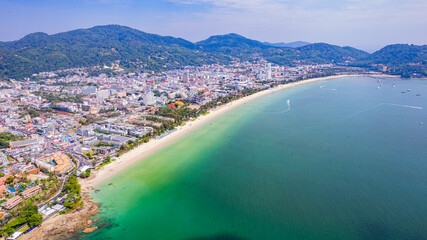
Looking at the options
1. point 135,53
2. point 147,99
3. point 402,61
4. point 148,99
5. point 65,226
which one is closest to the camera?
point 65,226

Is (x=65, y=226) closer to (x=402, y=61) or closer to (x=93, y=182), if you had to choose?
(x=93, y=182)

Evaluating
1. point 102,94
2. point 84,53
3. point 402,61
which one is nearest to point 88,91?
point 102,94

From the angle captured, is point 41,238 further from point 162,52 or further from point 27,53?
point 162,52

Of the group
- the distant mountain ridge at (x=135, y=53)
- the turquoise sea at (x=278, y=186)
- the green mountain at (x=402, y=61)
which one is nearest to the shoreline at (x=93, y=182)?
the turquoise sea at (x=278, y=186)

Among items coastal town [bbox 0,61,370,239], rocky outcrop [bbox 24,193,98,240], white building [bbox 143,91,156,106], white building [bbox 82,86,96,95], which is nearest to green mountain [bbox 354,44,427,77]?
coastal town [bbox 0,61,370,239]

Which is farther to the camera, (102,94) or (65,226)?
(102,94)

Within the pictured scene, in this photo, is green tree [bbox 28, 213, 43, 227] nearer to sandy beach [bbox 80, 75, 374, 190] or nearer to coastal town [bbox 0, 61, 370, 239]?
coastal town [bbox 0, 61, 370, 239]

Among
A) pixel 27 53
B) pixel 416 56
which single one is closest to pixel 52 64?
pixel 27 53
